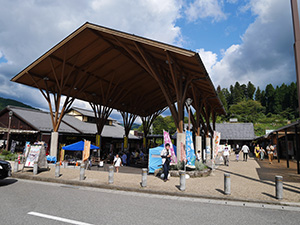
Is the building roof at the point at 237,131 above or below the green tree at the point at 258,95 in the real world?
below

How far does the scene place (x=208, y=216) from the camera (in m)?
4.94

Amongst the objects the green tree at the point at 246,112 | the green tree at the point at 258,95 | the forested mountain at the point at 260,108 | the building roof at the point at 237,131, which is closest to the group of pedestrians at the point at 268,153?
the building roof at the point at 237,131

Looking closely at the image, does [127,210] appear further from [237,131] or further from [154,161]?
[237,131]

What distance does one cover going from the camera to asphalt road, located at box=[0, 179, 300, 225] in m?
4.50

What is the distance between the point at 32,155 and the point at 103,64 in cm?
958

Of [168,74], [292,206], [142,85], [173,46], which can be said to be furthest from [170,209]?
[142,85]

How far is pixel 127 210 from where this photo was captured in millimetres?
5246

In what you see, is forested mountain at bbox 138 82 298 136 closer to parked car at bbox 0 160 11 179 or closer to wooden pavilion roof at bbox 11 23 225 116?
wooden pavilion roof at bbox 11 23 225 116

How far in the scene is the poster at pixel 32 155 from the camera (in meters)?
11.4

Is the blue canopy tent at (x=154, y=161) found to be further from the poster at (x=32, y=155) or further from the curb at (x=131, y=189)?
the poster at (x=32, y=155)

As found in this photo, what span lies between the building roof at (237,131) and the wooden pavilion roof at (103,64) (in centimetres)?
2291

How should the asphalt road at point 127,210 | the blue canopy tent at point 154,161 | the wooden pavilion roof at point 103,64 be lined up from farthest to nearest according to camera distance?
the wooden pavilion roof at point 103,64 → the blue canopy tent at point 154,161 → the asphalt road at point 127,210

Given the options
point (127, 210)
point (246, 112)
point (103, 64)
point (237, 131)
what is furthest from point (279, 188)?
point (246, 112)

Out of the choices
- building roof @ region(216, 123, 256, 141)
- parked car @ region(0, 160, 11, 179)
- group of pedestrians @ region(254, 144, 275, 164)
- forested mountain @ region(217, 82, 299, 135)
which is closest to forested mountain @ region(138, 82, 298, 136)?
forested mountain @ region(217, 82, 299, 135)
